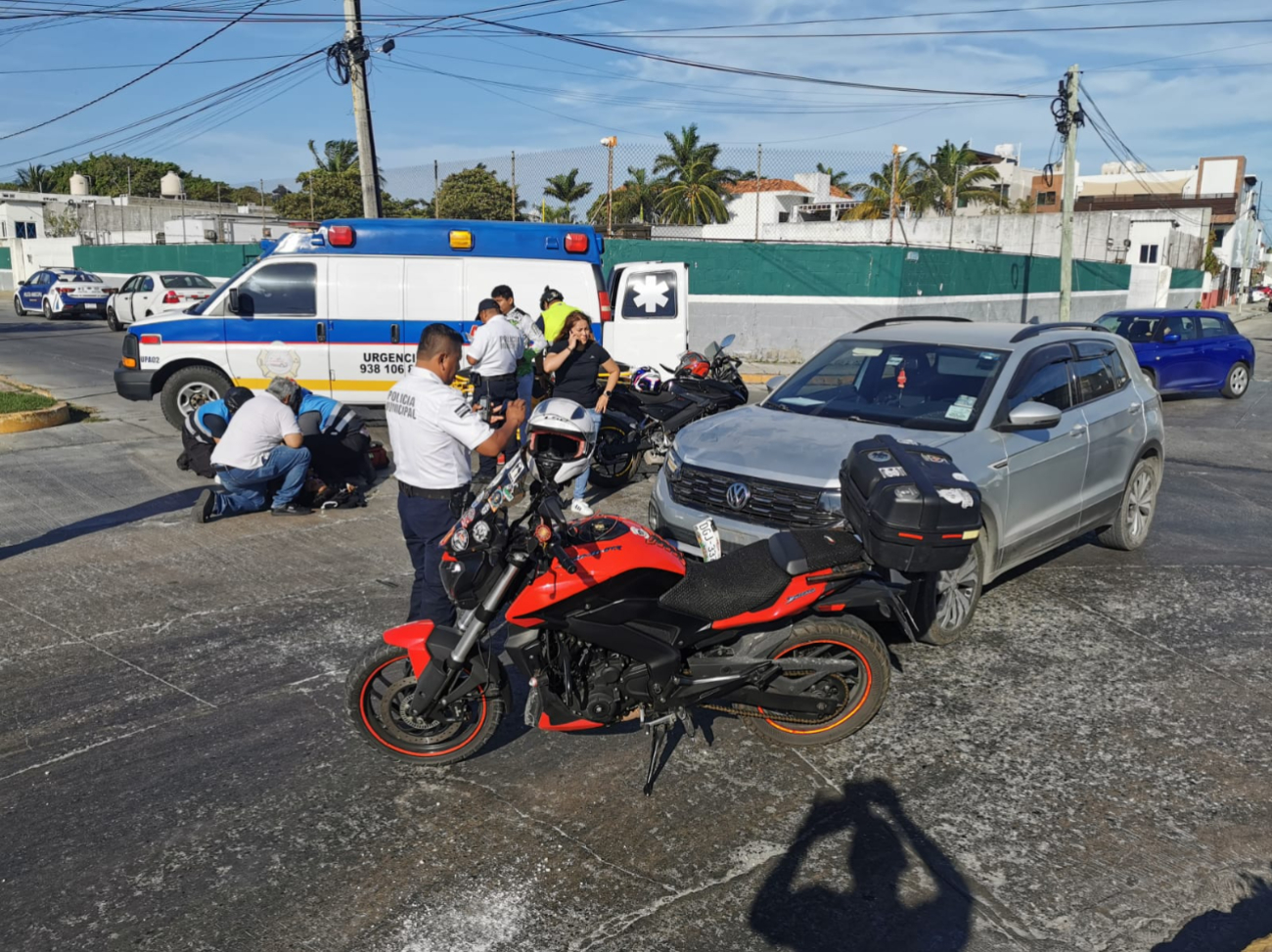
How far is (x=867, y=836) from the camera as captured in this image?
401cm

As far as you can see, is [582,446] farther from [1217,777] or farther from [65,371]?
[65,371]

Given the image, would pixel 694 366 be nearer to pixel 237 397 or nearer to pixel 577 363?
pixel 577 363

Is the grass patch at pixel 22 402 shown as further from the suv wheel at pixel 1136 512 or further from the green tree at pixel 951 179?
the green tree at pixel 951 179

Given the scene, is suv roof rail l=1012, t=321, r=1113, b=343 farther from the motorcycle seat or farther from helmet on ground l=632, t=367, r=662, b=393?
helmet on ground l=632, t=367, r=662, b=393

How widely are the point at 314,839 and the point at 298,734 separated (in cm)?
92

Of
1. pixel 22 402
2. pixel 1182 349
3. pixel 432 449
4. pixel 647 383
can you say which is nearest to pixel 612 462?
pixel 647 383

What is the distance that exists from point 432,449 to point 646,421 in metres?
5.66

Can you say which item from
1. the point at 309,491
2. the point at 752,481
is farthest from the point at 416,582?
the point at 309,491

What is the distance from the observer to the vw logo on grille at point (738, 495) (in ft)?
18.6

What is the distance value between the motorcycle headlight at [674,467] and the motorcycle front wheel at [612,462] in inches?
148

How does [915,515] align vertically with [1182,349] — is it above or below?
above

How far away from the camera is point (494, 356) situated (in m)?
9.13

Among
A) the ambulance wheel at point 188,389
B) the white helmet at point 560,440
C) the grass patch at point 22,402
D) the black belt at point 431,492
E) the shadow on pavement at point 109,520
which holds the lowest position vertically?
the shadow on pavement at point 109,520

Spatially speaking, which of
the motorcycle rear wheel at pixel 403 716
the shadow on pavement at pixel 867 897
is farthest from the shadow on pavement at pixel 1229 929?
the motorcycle rear wheel at pixel 403 716
